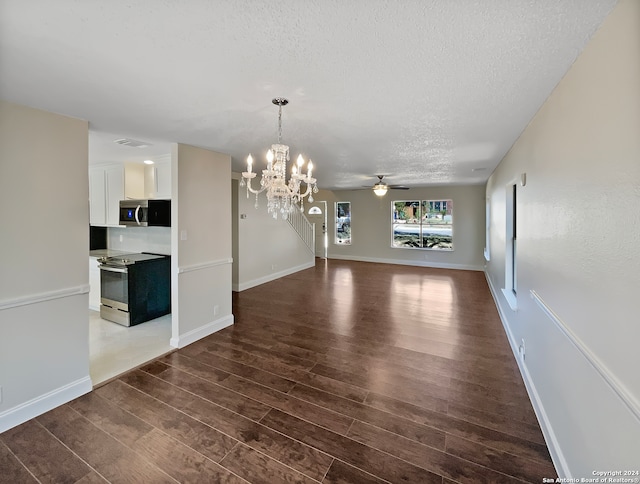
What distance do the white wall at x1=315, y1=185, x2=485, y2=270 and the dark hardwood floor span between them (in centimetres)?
489

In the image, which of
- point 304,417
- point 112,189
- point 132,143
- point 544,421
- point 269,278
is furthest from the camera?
point 269,278

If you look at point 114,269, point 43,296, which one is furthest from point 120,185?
point 43,296

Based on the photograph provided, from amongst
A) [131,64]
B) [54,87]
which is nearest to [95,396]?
[54,87]

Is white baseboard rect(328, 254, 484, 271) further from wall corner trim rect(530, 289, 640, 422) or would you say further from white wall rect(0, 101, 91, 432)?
white wall rect(0, 101, 91, 432)

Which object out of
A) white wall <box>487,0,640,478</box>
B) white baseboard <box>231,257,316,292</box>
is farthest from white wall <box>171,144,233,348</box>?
white wall <box>487,0,640,478</box>

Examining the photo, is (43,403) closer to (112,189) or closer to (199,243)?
(199,243)

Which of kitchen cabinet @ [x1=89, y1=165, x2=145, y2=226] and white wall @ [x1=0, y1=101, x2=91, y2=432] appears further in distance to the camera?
kitchen cabinet @ [x1=89, y1=165, x2=145, y2=226]

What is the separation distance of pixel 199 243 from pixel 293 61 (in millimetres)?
2686

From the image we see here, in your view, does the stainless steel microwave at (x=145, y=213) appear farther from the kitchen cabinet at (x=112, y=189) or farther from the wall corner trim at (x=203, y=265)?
the wall corner trim at (x=203, y=265)

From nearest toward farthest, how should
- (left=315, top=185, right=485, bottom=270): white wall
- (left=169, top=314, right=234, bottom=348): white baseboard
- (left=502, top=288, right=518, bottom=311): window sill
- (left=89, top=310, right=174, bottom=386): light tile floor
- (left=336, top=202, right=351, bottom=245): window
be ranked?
(left=89, top=310, right=174, bottom=386): light tile floor < (left=502, top=288, right=518, bottom=311): window sill < (left=169, top=314, right=234, bottom=348): white baseboard < (left=315, top=185, right=485, bottom=270): white wall < (left=336, top=202, right=351, bottom=245): window

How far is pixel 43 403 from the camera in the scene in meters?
2.31

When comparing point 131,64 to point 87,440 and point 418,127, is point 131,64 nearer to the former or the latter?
point 418,127

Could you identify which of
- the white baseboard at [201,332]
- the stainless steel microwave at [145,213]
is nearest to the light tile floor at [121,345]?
the white baseboard at [201,332]

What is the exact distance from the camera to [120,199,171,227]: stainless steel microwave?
4047 millimetres
